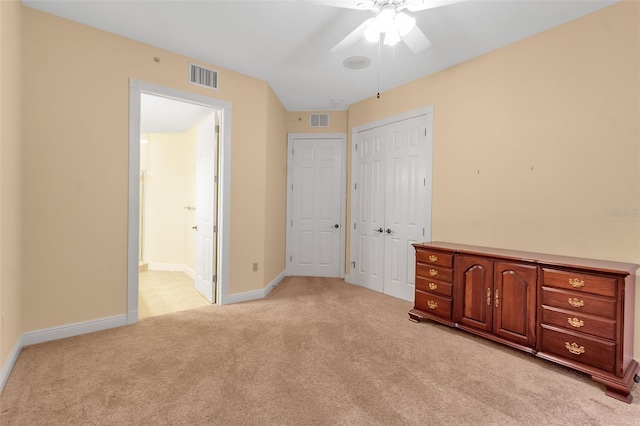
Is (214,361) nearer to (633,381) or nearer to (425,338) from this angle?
(425,338)

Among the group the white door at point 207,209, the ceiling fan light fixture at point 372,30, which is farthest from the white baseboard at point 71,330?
the ceiling fan light fixture at point 372,30

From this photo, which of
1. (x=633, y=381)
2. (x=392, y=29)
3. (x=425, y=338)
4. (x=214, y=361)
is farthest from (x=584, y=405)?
(x=392, y=29)

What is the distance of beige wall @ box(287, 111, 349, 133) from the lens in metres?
5.12

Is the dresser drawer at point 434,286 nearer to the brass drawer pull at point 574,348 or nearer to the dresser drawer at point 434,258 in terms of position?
the dresser drawer at point 434,258

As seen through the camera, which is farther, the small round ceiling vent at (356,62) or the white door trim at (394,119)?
the white door trim at (394,119)

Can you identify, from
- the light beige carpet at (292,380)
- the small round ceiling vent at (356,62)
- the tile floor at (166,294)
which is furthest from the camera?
the tile floor at (166,294)

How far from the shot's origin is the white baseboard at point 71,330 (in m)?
2.56

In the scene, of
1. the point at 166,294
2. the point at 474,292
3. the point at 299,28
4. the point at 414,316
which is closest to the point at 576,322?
the point at 474,292

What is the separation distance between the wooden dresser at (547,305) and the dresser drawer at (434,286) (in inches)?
0.4

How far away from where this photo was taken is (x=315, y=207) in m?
5.19

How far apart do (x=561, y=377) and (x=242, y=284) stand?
325 centimetres

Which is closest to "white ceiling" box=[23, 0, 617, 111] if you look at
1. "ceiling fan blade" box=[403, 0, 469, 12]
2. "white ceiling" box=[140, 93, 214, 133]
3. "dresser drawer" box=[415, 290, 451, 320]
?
"ceiling fan blade" box=[403, 0, 469, 12]

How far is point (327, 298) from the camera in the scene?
13.1 feet

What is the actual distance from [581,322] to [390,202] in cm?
248
